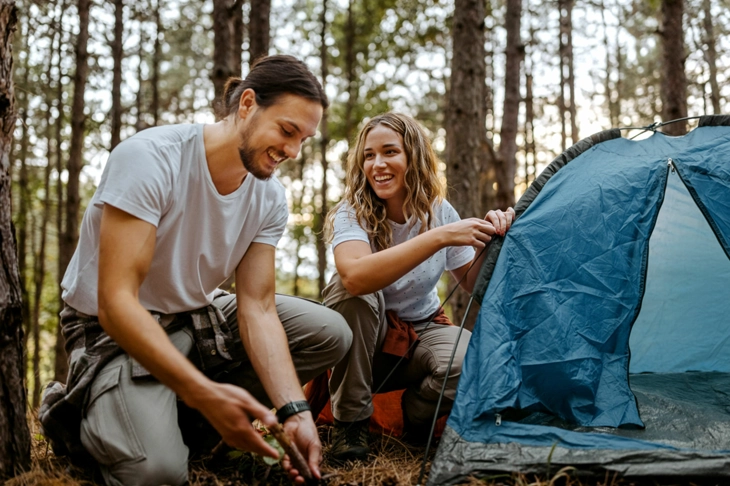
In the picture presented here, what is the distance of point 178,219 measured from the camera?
1.98 meters

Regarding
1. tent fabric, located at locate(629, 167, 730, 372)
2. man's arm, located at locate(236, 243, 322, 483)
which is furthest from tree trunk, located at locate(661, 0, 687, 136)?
man's arm, located at locate(236, 243, 322, 483)

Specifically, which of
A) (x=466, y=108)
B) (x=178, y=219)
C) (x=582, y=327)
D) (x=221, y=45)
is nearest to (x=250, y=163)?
(x=178, y=219)

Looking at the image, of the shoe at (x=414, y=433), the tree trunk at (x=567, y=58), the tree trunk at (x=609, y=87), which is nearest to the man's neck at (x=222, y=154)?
the shoe at (x=414, y=433)

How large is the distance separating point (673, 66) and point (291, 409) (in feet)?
17.1

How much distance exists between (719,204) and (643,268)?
0.41m

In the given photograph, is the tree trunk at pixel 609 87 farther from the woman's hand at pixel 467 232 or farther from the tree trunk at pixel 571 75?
the woman's hand at pixel 467 232

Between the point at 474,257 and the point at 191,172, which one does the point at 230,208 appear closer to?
the point at 191,172

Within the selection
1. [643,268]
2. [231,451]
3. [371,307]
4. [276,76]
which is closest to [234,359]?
[231,451]

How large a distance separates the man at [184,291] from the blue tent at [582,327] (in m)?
0.58

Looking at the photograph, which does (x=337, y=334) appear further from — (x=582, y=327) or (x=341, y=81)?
(x=341, y=81)

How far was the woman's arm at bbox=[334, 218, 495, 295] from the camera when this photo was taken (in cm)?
216

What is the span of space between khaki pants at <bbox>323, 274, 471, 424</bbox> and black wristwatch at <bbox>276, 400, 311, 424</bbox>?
1.62 ft

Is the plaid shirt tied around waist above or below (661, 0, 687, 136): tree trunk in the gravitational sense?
below

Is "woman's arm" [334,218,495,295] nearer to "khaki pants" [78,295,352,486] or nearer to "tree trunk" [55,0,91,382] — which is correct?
"khaki pants" [78,295,352,486]
